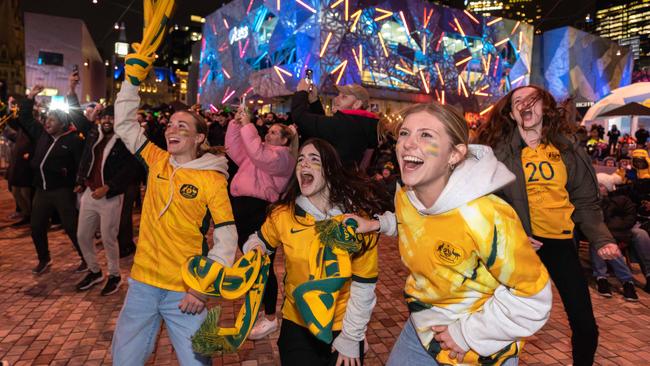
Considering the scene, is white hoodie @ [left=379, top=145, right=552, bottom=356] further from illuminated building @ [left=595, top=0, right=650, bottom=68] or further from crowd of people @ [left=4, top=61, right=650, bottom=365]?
illuminated building @ [left=595, top=0, right=650, bottom=68]

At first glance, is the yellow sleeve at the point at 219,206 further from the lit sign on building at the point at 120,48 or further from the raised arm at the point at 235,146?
the lit sign on building at the point at 120,48

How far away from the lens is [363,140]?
378 cm

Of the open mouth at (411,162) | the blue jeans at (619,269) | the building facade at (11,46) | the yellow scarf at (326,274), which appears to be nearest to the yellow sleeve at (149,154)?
the yellow scarf at (326,274)

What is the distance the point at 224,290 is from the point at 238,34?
128ft

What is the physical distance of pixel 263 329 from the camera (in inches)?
164

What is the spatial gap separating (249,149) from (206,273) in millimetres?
2114

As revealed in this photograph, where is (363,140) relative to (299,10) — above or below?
below

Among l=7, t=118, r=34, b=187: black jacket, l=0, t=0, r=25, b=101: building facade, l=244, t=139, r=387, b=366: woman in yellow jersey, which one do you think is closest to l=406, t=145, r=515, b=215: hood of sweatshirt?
l=244, t=139, r=387, b=366: woman in yellow jersey

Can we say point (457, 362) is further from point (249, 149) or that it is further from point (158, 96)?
point (158, 96)

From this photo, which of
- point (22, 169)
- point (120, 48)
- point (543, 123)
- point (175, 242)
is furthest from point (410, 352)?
point (120, 48)

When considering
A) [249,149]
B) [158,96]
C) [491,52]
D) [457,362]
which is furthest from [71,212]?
[158,96]

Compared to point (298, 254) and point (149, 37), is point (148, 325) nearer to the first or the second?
point (298, 254)

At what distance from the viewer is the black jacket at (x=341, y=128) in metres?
3.64

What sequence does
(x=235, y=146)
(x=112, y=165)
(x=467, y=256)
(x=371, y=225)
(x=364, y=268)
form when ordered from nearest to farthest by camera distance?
(x=467, y=256), (x=371, y=225), (x=364, y=268), (x=235, y=146), (x=112, y=165)
